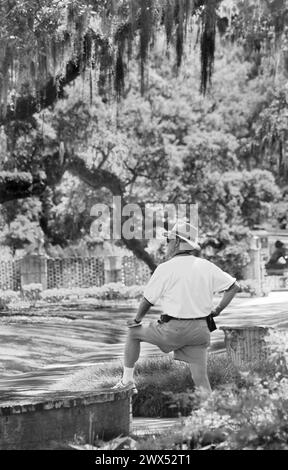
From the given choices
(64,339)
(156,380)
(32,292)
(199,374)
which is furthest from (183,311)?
(32,292)

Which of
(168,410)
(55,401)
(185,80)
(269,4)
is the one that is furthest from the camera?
(185,80)

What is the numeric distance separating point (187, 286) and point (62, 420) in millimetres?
1971

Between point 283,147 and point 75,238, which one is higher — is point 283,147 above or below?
above

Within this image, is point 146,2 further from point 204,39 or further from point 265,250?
point 265,250

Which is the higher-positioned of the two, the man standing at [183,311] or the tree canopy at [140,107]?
the tree canopy at [140,107]

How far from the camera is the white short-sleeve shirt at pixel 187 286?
30.3 ft

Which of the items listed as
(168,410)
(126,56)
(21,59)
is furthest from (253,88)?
(168,410)

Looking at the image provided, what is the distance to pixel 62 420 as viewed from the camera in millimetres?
7770

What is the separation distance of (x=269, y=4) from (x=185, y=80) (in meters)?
24.8

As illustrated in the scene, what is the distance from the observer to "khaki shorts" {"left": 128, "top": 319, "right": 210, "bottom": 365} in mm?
9211

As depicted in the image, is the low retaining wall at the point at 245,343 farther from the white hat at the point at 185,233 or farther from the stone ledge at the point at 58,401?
the stone ledge at the point at 58,401

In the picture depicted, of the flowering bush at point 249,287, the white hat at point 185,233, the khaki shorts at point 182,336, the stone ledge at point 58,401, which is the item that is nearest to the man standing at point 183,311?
the khaki shorts at point 182,336

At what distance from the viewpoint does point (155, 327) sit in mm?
9281

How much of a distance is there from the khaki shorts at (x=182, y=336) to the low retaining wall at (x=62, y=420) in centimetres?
103
